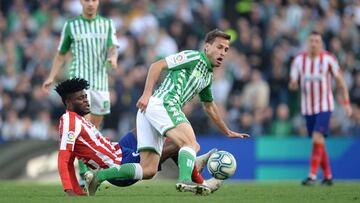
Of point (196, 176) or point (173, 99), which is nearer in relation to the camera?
point (173, 99)

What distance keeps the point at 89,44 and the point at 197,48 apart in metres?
7.64

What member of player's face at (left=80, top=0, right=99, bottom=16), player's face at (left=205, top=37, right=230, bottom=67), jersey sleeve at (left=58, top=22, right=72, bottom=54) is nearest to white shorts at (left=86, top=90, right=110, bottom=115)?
jersey sleeve at (left=58, top=22, right=72, bottom=54)

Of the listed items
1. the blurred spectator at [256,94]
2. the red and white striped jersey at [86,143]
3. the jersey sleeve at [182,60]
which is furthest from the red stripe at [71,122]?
the blurred spectator at [256,94]

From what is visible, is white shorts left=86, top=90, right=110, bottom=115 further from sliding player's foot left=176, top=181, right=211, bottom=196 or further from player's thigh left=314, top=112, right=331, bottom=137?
player's thigh left=314, top=112, right=331, bottom=137

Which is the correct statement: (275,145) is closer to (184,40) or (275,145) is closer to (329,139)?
(329,139)

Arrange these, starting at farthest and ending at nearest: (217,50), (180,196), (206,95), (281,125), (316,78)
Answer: (281,125), (316,78), (206,95), (217,50), (180,196)

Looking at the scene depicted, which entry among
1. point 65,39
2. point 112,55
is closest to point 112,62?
point 112,55

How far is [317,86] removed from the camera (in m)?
16.0

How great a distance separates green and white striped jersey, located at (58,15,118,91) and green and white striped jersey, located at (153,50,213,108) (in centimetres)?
249

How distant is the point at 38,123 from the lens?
19547 mm

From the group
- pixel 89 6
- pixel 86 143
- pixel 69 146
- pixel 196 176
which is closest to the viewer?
pixel 69 146

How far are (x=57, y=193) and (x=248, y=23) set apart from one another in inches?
415

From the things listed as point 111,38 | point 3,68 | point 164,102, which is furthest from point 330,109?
point 3,68

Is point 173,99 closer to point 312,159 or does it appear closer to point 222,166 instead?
point 222,166
